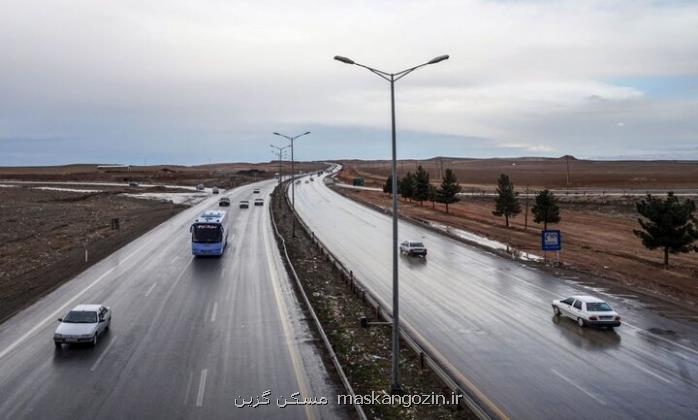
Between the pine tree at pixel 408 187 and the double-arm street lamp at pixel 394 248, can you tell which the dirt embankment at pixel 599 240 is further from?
the double-arm street lamp at pixel 394 248

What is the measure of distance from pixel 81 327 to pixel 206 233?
20.9 meters

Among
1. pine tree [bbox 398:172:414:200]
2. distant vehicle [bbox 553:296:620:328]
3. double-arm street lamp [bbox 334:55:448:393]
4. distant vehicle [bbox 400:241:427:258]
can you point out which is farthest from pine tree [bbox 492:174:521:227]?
double-arm street lamp [bbox 334:55:448:393]

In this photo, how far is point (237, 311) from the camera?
88.9 feet

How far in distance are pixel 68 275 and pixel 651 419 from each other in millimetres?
32712

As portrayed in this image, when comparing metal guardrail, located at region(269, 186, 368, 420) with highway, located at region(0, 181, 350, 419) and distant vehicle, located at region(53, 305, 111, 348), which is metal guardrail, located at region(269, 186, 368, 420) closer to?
highway, located at region(0, 181, 350, 419)

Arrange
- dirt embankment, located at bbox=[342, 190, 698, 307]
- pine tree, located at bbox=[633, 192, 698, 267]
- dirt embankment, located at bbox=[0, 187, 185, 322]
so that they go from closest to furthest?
dirt embankment, located at bbox=[0, 187, 185, 322], dirt embankment, located at bbox=[342, 190, 698, 307], pine tree, located at bbox=[633, 192, 698, 267]

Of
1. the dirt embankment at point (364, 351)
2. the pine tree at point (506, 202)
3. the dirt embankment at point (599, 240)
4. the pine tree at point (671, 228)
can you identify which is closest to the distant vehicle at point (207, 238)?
the dirt embankment at point (364, 351)

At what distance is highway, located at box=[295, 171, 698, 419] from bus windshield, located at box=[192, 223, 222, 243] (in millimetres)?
10031

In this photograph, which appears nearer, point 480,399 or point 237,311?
point 480,399

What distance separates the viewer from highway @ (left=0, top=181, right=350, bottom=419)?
16.4m

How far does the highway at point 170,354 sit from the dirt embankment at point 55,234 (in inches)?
77.9

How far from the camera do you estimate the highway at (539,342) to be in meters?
17.1

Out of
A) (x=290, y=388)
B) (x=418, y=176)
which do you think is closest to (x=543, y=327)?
(x=290, y=388)

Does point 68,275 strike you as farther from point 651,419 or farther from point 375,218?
point 375,218
